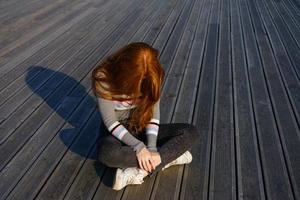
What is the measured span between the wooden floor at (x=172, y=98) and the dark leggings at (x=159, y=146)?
240 mm

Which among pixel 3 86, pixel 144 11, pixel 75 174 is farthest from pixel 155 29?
pixel 75 174

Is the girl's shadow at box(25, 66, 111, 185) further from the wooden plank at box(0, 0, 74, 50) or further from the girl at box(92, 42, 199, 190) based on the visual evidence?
the wooden plank at box(0, 0, 74, 50)

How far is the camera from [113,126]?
9.62ft

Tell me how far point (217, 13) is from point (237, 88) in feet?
11.9

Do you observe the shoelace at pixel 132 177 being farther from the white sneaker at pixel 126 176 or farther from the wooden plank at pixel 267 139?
the wooden plank at pixel 267 139

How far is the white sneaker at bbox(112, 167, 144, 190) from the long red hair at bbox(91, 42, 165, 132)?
0.39m

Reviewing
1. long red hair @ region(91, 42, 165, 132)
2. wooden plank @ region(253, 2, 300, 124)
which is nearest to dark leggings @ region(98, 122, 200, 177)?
long red hair @ region(91, 42, 165, 132)

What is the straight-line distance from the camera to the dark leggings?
2.86m

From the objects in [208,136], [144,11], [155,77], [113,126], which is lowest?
[144,11]

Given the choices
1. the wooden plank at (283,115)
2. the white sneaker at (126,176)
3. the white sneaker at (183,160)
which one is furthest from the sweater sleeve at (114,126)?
the wooden plank at (283,115)

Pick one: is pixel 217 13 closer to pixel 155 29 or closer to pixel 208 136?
pixel 155 29

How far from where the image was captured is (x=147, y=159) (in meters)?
2.81

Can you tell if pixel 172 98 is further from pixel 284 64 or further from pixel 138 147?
pixel 284 64

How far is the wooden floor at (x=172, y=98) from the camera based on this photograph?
10.2 feet
